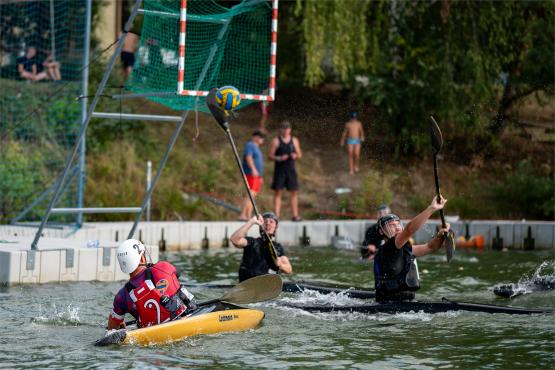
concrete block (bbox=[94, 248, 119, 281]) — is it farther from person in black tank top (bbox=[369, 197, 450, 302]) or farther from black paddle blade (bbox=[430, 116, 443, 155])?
black paddle blade (bbox=[430, 116, 443, 155])

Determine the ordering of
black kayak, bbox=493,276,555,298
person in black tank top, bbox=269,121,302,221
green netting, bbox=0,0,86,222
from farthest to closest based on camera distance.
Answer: person in black tank top, bbox=269,121,302,221 → green netting, bbox=0,0,86,222 → black kayak, bbox=493,276,555,298

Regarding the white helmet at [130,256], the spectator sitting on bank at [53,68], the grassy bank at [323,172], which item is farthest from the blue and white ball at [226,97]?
the spectator sitting on bank at [53,68]

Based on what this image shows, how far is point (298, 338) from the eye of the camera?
10.4 metres

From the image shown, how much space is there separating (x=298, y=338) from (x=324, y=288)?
2.48 metres

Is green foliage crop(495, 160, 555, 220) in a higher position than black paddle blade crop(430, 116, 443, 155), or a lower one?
lower

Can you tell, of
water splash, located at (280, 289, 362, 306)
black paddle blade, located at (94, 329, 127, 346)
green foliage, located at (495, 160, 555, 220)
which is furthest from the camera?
green foliage, located at (495, 160, 555, 220)

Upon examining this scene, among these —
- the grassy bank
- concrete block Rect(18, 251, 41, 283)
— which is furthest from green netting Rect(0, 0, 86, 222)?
concrete block Rect(18, 251, 41, 283)

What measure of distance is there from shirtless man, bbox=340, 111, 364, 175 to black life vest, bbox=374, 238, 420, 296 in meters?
11.3

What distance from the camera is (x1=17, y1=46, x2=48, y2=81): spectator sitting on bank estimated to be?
19.1 metres

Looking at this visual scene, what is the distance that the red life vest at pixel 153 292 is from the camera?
9.70 metres

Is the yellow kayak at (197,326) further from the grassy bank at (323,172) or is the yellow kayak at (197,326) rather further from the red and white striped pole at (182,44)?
the grassy bank at (323,172)

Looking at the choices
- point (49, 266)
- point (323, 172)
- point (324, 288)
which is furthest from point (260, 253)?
point (323, 172)

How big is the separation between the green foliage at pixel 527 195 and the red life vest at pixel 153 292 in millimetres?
12545

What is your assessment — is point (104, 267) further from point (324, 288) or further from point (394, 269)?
point (394, 269)
